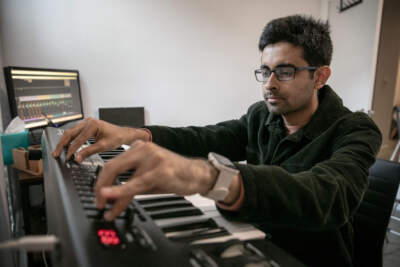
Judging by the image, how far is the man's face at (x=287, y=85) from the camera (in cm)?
110

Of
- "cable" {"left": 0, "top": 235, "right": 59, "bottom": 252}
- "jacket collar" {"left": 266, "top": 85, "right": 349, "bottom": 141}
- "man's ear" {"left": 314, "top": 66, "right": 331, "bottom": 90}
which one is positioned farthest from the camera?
"man's ear" {"left": 314, "top": 66, "right": 331, "bottom": 90}

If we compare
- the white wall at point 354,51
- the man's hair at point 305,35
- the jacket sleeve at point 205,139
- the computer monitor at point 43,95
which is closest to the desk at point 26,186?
the computer monitor at point 43,95

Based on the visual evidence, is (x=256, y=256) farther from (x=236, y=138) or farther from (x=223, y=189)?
(x=236, y=138)

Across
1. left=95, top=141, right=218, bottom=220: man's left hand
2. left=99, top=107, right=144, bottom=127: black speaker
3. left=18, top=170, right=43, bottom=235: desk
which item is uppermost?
left=95, top=141, right=218, bottom=220: man's left hand

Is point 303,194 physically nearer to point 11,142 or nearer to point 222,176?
point 222,176

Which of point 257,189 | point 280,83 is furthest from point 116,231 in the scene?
point 280,83

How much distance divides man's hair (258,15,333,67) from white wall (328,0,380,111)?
220 cm

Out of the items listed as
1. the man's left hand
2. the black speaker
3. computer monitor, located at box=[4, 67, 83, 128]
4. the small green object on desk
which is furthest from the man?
the black speaker

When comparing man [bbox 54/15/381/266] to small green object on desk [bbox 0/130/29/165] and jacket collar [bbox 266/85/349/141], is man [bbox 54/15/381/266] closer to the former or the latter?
jacket collar [bbox 266/85/349/141]

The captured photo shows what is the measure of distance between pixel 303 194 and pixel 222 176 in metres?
0.17

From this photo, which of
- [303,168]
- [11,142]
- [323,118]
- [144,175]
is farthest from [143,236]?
[11,142]

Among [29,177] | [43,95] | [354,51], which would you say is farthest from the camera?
[354,51]

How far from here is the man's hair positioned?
3.55ft

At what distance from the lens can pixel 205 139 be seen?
4.25 ft
